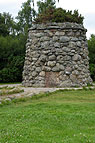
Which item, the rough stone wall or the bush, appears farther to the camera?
the bush

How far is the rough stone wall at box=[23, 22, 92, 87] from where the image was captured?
14312mm

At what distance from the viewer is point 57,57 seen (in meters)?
14.5

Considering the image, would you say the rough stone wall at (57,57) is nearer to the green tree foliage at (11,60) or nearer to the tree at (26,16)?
the green tree foliage at (11,60)

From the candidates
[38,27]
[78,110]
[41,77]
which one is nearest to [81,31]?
[38,27]

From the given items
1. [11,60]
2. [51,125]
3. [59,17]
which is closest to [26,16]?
[11,60]

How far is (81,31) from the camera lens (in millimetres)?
15305

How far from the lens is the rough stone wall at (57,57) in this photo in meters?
14.3

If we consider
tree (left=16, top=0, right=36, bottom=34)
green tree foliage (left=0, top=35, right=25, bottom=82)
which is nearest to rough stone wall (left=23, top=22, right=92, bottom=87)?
green tree foliage (left=0, top=35, right=25, bottom=82)

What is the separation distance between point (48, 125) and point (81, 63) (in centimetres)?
950

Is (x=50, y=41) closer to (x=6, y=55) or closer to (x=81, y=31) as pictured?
(x=81, y=31)

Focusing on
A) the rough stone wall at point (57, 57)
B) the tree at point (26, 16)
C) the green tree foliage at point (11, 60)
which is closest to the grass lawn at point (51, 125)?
the rough stone wall at point (57, 57)

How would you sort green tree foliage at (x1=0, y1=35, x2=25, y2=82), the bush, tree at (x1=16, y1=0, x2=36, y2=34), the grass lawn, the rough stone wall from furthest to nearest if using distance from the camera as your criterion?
tree at (x1=16, y1=0, x2=36, y2=34), green tree foliage at (x1=0, y1=35, x2=25, y2=82), the bush, the rough stone wall, the grass lawn

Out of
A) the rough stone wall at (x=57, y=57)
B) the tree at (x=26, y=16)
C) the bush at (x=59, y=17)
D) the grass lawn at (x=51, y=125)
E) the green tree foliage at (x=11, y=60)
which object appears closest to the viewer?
the grass lawn at (x=51, y=125)

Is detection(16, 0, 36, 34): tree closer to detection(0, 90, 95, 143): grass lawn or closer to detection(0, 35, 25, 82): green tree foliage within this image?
detection(0, 35, 25, 82): green tree foliage
